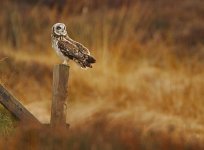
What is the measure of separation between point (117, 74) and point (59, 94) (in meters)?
4.06

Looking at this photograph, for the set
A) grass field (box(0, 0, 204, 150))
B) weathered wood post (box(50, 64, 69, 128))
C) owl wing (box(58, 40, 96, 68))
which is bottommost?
weathered wood post (box(50, 64, 69, 128))

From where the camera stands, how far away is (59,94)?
6.05 m

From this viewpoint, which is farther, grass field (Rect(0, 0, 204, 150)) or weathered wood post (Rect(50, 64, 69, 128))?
weathered wood post (Rect(50, 64, 69, 128))

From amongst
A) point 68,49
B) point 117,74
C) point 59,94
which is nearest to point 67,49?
point 68,49

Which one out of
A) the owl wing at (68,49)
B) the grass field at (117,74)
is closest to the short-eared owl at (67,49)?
the owl wing at (68,49)

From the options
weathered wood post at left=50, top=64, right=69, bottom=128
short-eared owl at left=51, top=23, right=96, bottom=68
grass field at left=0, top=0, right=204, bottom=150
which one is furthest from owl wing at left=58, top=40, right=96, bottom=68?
grass field at left=0, top=0, right=204, bottom=150

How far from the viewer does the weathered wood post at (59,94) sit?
19.8 feet

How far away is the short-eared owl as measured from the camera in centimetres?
607

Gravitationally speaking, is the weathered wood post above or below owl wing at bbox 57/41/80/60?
below

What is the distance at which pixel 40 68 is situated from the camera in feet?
33.9

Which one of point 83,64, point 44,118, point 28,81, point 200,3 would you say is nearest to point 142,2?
point 200,3

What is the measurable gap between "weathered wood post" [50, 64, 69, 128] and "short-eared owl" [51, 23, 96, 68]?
10 centimetres

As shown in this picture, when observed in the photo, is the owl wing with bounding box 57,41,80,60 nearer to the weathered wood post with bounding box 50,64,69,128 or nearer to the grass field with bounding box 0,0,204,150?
the weathered wood post with bounding box 50,64,69,128

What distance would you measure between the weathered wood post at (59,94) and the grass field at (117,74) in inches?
7.0
